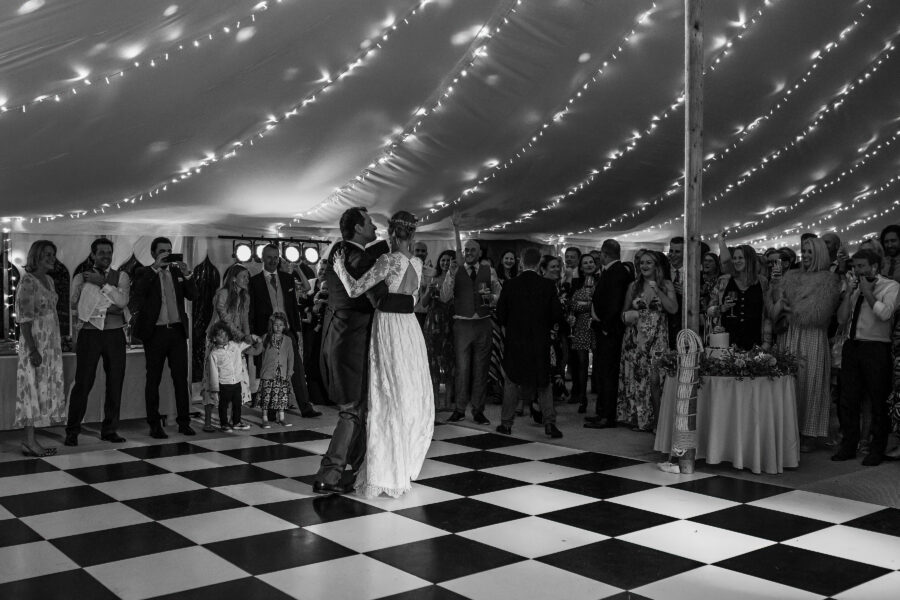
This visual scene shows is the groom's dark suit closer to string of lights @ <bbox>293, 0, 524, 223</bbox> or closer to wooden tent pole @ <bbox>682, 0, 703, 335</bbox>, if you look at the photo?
wooden tent pole @ <bbox>682, 0, 703, 335</bbox>

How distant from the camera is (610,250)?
705 cm

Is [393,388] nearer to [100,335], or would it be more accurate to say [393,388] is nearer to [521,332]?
[521,332]

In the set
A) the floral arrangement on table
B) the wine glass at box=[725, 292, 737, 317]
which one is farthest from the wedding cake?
the wine glass at box=[725, 292, 737, 317]

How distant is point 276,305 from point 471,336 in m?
1.60

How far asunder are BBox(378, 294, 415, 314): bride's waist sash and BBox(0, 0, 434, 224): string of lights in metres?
2.19

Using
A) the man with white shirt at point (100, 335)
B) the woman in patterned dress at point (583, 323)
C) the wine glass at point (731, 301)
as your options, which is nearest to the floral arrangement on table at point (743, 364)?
the wine glass at point (731, 301)

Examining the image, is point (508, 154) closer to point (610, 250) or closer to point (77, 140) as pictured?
point (610, 250)

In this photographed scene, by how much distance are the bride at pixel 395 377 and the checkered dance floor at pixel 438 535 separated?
0.14 metres

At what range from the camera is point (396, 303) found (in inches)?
181

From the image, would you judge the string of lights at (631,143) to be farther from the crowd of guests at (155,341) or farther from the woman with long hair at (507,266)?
the crowd of guests at (155,341)

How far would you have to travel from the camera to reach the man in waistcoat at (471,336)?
7.02 m

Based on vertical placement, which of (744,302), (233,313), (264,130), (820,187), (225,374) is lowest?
(225,374)

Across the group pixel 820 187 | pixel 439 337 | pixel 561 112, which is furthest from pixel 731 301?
pixel 820 187

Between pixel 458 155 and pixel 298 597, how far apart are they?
17.5ft
